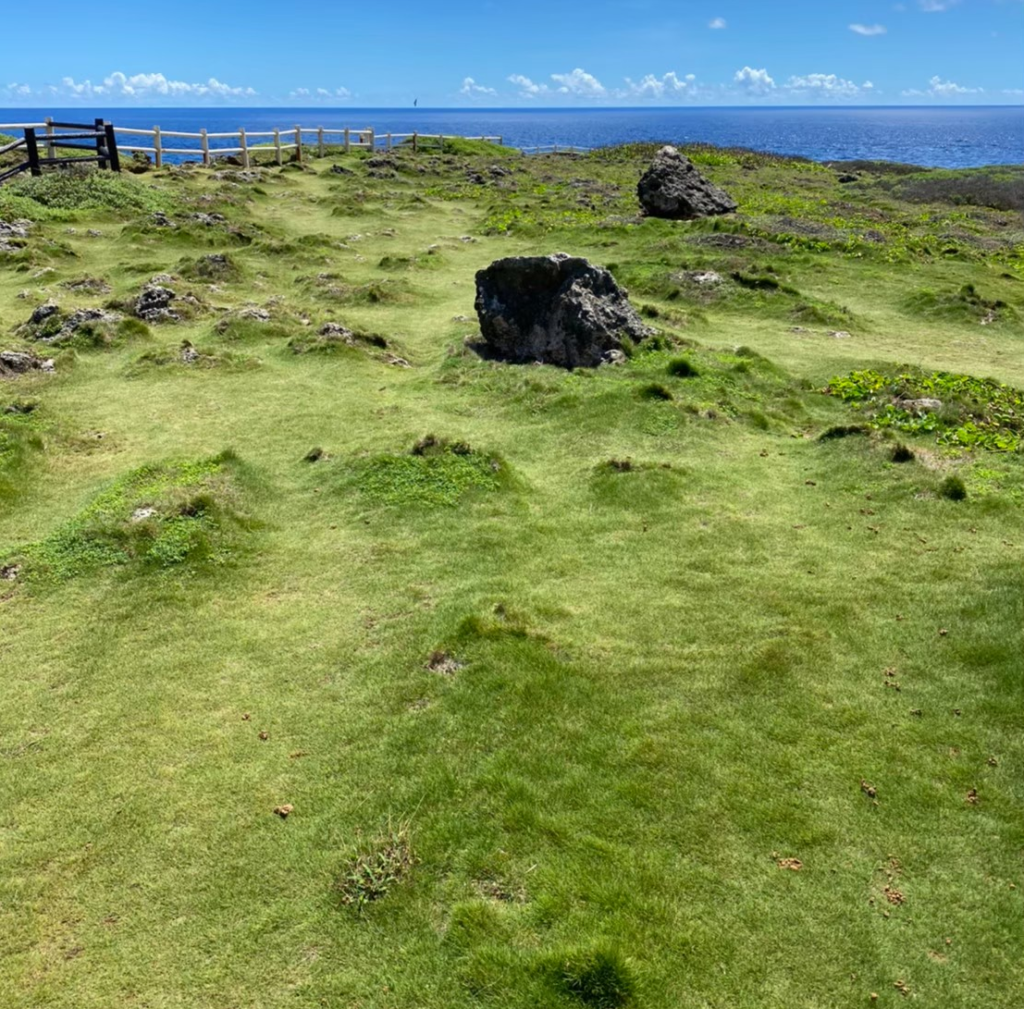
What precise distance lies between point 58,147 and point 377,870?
5739 centimetres

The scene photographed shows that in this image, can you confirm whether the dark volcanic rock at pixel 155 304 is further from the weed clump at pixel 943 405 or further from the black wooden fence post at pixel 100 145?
the black wooden fence post at pixel 100 145

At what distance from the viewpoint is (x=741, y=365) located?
21125 mm

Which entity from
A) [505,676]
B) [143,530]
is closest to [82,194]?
[143,530]

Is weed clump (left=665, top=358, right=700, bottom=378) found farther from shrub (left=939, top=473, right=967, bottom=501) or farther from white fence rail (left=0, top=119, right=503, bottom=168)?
white fence rail (left=0, top=119, right=503, bottom=168)

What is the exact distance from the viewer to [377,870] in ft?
A: 23.3

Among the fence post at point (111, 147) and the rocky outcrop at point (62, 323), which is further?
the fence post at point (111, 147)

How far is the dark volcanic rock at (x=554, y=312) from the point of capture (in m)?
21.7

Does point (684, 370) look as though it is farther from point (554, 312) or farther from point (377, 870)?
point (377, 870)

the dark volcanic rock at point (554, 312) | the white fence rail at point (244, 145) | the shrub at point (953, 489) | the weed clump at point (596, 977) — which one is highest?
the white fence rail at point (244, 145)

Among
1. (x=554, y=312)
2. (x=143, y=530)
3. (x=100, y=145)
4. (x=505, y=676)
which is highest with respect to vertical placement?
(x=100, y=145)

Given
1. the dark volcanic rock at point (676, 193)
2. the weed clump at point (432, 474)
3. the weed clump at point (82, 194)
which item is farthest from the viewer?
the dark volcanic rock at point (676, 193)

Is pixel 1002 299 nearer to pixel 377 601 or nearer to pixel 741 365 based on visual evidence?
pixel 741 365

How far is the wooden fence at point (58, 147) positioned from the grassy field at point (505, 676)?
26941 mm

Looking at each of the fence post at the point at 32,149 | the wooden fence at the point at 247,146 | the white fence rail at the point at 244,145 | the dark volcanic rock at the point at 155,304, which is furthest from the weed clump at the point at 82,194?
the dark volcanic rock at the point at 155,304
